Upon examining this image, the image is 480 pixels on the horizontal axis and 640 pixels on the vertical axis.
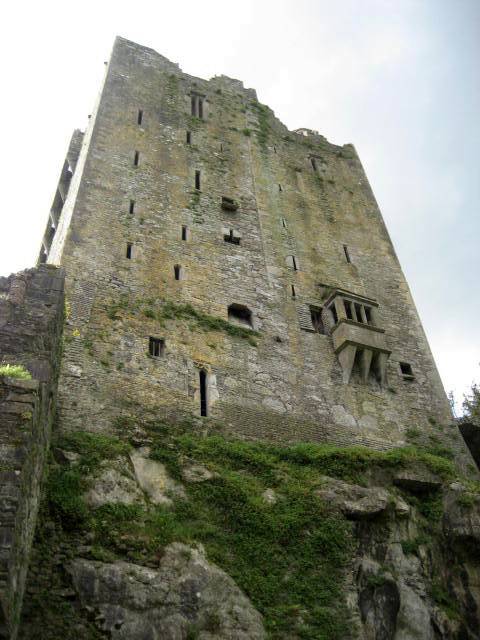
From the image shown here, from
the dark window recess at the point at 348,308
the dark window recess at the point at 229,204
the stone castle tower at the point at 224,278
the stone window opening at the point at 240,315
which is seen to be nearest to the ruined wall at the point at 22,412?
the stone castle tower at the point at 224,278

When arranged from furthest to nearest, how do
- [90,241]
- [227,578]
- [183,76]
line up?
[183,76] → [90,241] → [227,578]

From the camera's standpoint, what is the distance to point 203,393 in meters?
18.1

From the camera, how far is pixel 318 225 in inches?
1029

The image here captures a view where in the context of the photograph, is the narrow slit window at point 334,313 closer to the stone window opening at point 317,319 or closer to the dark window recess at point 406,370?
the stone window opening at point 317,319

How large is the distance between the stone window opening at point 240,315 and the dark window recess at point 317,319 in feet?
7.84

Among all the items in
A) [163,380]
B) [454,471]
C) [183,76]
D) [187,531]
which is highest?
[183,76]

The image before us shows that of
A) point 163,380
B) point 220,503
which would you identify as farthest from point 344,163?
point 220,503

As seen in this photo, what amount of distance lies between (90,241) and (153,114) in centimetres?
794

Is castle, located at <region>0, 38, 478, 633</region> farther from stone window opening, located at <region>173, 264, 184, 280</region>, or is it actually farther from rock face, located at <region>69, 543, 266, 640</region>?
rock face, located at <region>69, 543, 266, 640</region>

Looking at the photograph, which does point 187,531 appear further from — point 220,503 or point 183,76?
point 183,76

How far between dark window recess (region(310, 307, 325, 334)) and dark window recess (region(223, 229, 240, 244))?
3289 mm

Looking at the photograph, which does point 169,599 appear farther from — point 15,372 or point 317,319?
point 317,319

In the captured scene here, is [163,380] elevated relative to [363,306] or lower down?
lower down

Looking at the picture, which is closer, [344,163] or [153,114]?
[153,114]
